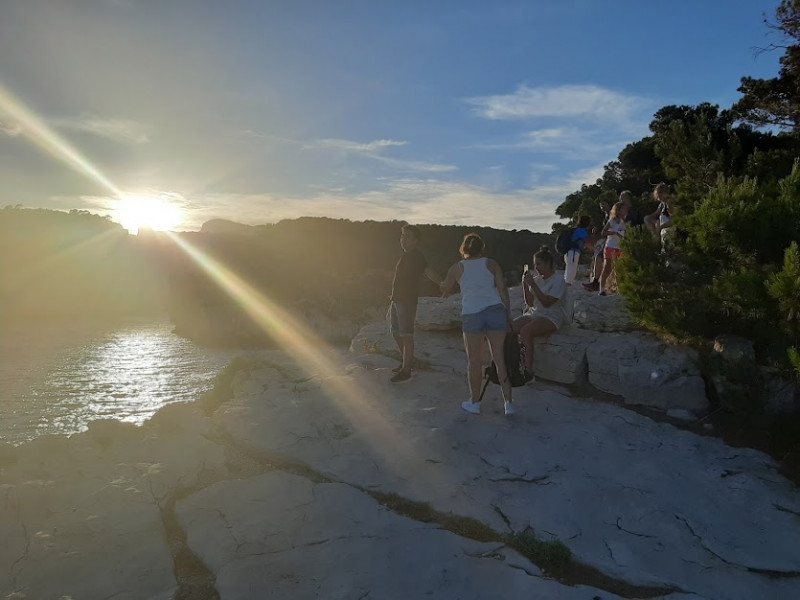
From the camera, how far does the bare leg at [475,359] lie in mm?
5781

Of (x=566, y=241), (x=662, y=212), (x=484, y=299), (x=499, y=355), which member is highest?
(x=662, y=212)

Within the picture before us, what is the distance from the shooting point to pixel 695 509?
4.35 m

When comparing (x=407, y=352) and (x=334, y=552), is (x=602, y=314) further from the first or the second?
(x=334, y=552)

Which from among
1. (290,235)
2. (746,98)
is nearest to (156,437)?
(746,98)

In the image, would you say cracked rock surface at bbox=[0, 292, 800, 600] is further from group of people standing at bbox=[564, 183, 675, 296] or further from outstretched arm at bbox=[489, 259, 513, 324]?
group of people standing at bbox=[564, 183, 675, 296]

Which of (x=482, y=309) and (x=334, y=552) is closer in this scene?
(x=334, y=552)

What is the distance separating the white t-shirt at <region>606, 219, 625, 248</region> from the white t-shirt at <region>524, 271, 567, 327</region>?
2729mm

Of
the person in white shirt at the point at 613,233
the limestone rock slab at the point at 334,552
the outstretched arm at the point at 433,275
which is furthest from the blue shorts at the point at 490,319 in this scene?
the person in white shirt at the point at 613,233

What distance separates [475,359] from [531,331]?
1416 mm

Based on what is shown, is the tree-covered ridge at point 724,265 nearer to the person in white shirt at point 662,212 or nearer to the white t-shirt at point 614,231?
the person in white shirt at point 662,212

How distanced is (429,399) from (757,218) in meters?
4.11

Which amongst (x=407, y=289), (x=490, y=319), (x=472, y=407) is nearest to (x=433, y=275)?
(x=407, y=289)

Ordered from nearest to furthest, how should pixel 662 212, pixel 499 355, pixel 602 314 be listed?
pixel 499 355 → pixel 602 314 → pixel 662 212

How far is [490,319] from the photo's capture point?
5645 mm
